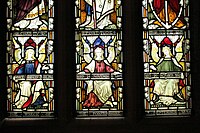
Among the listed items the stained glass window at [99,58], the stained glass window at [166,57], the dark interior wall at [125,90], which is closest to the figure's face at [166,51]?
the stained glass window at [166,57]

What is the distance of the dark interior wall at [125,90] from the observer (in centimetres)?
379

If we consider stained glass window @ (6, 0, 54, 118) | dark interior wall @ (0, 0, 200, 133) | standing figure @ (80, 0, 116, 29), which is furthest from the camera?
standing figure @ (80, 0, 116, 29)

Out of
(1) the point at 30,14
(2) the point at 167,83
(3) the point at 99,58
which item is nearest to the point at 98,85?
(3) the point at 99,58

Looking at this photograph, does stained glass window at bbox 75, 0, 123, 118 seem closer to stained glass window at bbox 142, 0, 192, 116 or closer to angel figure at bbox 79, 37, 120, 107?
angel figure at bbox 79, 37, 120, 107

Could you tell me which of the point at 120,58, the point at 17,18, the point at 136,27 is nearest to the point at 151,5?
the point at 136,27

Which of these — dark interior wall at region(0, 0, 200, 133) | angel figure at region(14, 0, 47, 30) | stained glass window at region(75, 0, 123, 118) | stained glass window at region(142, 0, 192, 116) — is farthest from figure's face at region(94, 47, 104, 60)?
angel figure at region(14, 0, 47, 30)

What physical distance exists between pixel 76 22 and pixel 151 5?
74cm

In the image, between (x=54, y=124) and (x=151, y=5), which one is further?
(x=151, y=5)

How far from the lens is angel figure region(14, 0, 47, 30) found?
4090 millimetres

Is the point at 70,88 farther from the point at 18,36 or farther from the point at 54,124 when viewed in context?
the point at 18,36

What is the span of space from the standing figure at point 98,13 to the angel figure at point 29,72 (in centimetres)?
47

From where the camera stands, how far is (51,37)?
13.3ft

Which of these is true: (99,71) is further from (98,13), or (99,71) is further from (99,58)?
(98,13)

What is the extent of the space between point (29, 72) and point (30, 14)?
22.2 inches
